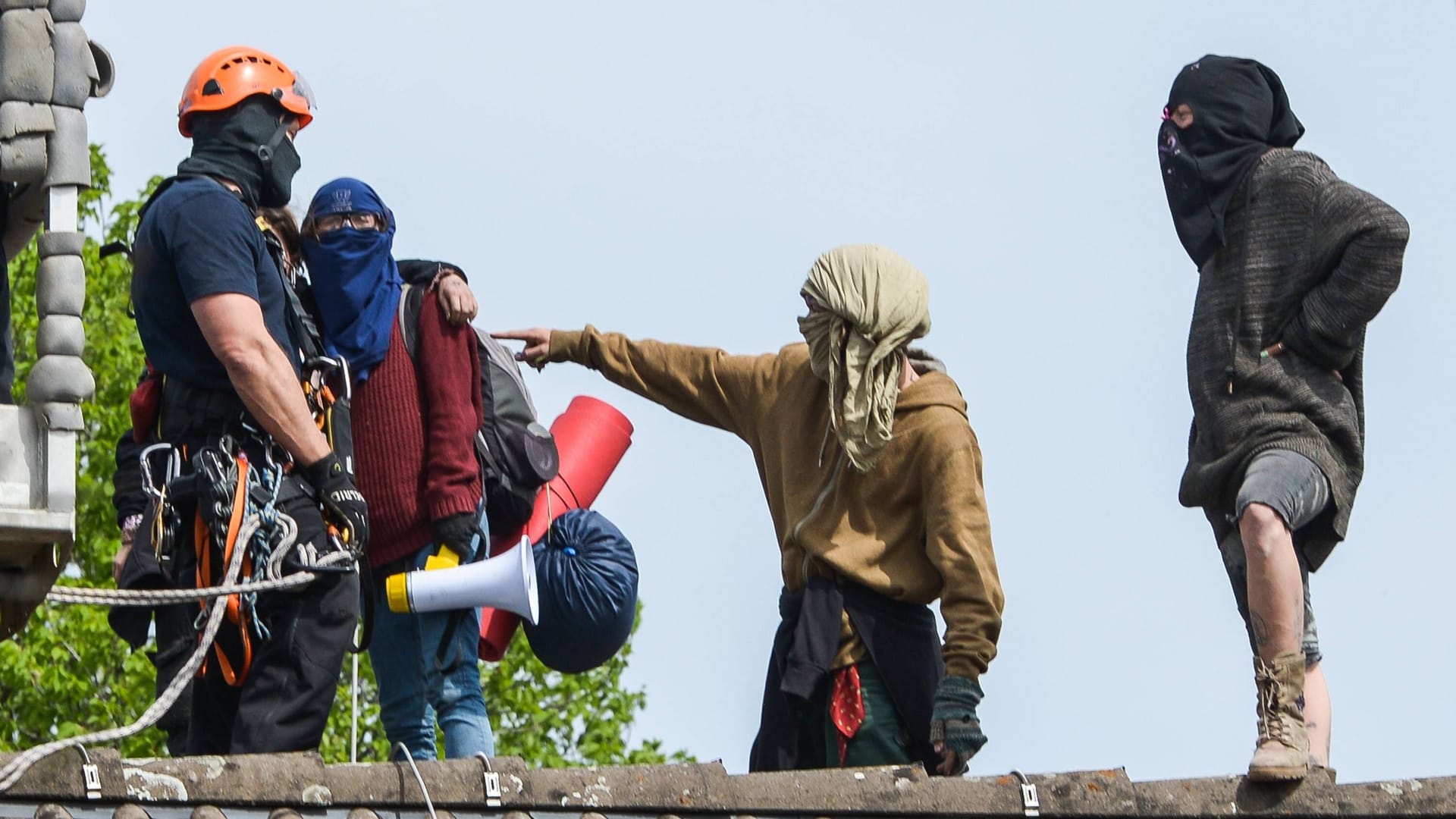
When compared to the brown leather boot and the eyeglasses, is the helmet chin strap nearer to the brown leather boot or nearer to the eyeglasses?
the eyeglasses

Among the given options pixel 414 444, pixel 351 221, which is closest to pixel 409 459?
pixel 414 444

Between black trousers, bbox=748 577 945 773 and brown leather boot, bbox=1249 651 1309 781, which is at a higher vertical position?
black trousers, bbox=748 577 945 773

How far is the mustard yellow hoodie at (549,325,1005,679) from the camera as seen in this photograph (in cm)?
816

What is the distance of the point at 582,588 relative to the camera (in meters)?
9.38

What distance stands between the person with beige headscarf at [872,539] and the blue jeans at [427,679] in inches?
33.6

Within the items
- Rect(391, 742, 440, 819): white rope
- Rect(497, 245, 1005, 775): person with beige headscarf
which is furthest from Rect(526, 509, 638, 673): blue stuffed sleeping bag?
Rect(391, 742, 440, 819): white rope

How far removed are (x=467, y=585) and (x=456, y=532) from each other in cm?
17

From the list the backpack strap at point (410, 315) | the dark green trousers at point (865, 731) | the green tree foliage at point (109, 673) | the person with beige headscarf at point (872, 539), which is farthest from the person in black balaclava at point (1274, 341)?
the green tree foliage at point (109, 673)

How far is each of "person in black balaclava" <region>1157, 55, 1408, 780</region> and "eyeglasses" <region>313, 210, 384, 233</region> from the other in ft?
7.70

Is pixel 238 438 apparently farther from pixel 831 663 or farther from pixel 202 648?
pixel 831 663

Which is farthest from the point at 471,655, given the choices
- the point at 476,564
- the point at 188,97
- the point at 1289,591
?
the point at 1289,591

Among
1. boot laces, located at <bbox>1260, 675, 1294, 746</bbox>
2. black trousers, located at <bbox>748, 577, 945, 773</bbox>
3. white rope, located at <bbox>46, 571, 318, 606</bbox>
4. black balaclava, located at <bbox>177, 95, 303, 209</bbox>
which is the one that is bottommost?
boot laces, located at <bbox>1260, 675, 1294, 746</bbox>

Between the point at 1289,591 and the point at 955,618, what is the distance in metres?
0.89

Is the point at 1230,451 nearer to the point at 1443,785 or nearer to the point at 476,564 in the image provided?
the point at 1443,785
